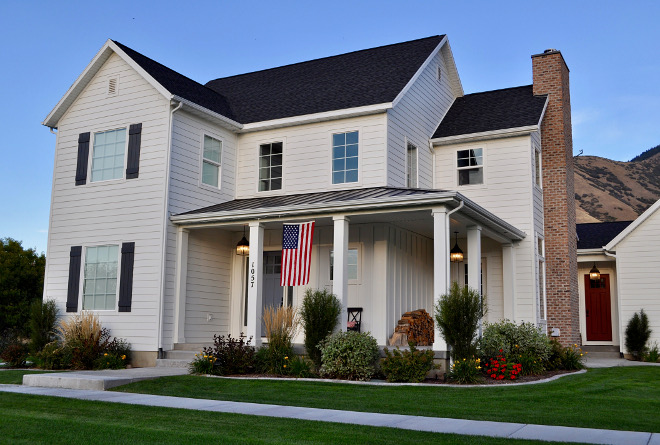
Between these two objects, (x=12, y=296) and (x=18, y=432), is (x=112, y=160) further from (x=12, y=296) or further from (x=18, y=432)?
(x=18, y=432)

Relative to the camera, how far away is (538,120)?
16.0 m

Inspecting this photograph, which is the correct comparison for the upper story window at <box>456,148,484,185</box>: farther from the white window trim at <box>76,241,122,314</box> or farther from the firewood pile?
the white window trim at <box>76,241,122,314</box>

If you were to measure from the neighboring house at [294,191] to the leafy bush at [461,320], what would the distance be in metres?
1.95

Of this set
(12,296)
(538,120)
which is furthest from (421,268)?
(12,296)

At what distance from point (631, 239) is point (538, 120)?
16.3 feet

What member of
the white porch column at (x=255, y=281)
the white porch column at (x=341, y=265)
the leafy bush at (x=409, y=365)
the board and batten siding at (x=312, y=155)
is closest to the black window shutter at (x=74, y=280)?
the board and batten siding at (x=312, y=155)

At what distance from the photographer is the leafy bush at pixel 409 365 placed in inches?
440

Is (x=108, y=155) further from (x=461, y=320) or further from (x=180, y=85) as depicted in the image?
(x=461, y=320)

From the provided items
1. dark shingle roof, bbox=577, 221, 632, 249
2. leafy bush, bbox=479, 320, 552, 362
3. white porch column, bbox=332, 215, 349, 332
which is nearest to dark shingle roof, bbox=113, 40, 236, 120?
white porch column, bbox=332, 215, 349, 332

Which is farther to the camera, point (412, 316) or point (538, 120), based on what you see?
point (538, 120)

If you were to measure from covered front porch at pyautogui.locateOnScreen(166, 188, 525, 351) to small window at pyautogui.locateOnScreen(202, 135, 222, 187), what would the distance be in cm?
88

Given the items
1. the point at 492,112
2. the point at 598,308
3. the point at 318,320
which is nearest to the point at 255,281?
the point at 318,320

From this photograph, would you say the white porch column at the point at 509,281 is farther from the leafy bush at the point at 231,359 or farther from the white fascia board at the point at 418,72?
the leafy bush at the point at 231,359

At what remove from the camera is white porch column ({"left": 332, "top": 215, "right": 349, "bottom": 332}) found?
12578mm
